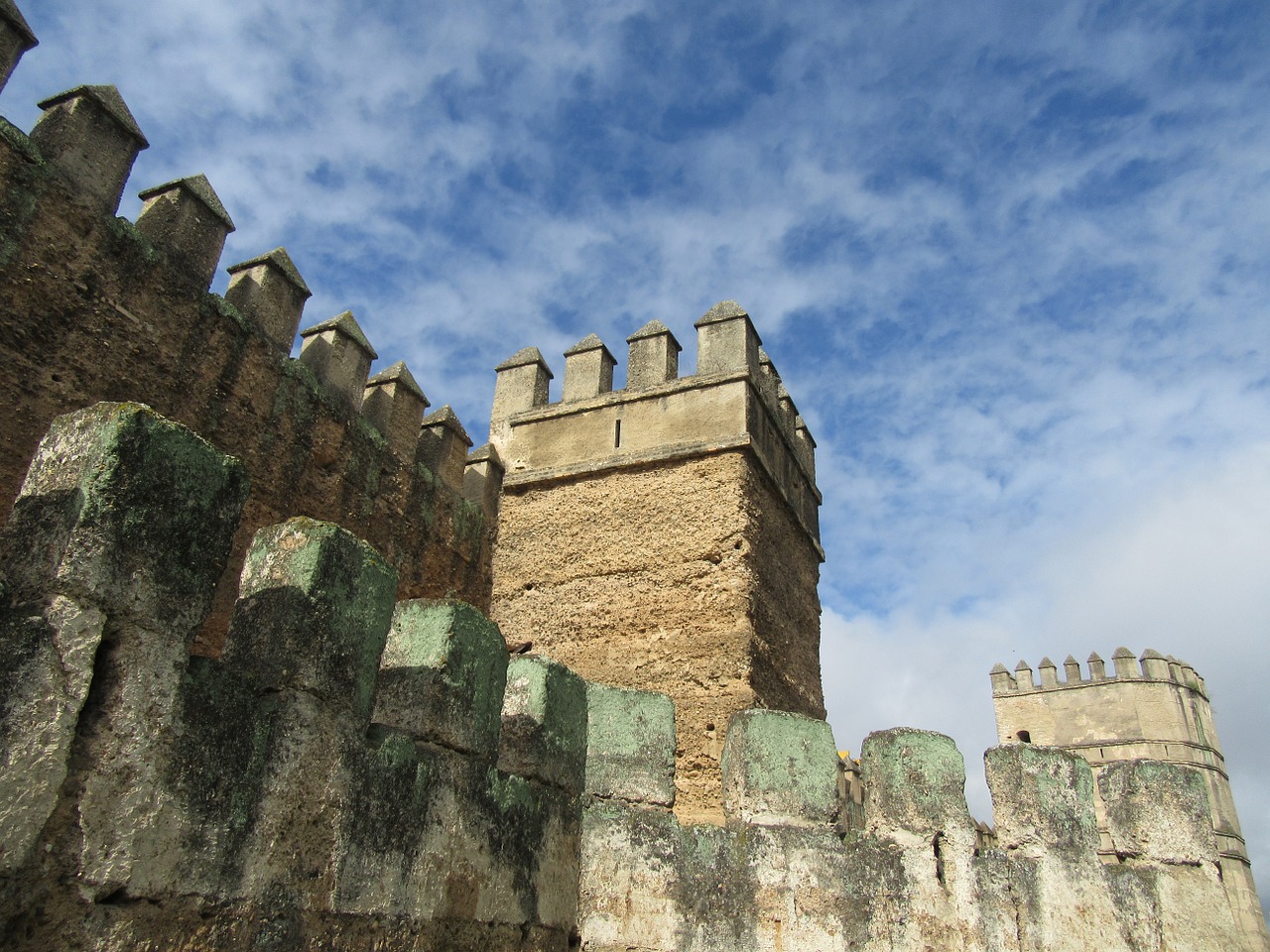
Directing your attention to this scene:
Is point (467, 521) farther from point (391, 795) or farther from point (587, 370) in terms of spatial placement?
point (391, 795)

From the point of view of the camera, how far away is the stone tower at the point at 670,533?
712 cm

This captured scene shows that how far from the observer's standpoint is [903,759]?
15.4 feet

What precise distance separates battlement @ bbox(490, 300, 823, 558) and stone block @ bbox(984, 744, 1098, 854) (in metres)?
3.60

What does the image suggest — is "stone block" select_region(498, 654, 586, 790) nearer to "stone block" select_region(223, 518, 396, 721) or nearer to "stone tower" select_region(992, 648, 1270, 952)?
"stone block" select_region(223, 518, 396, 721)

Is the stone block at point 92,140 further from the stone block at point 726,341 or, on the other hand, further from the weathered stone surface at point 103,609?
the stone block at point 726,341

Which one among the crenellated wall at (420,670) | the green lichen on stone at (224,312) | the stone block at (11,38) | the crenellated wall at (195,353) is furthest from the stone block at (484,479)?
the stone block at (11,38)

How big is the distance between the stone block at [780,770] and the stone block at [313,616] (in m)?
2.08

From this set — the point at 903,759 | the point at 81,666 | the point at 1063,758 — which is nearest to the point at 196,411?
the point at 81,666

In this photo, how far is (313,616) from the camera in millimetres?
3059

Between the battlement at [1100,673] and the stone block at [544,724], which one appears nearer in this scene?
the stone block at [544,724]

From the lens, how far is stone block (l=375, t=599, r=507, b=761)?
352cm

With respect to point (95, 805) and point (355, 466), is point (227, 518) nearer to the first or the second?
point (95, 805)

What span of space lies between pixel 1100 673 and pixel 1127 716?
1.50 metres

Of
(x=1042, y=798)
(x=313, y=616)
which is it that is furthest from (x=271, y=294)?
(x=1042, y=798)
